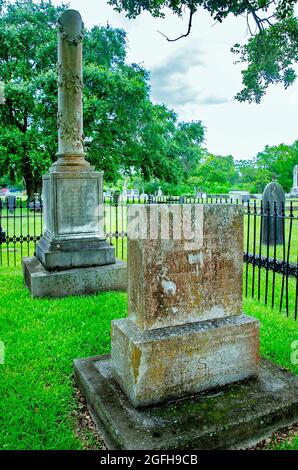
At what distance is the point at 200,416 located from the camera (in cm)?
252

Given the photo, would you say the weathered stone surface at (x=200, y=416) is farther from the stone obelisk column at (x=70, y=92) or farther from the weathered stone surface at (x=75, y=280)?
the stone obelisk column at (x=70, y=92)

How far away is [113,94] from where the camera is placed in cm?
1914

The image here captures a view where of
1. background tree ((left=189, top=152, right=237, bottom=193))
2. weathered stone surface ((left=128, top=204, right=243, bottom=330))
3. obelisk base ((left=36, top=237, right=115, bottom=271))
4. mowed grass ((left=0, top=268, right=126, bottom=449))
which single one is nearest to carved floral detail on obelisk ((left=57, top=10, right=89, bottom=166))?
obelisk base ((left=36, top=237, right=115, bottom=271))

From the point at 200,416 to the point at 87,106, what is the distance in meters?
17.3

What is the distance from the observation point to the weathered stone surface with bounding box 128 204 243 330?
266cm

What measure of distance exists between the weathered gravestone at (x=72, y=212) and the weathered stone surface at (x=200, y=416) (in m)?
3.13

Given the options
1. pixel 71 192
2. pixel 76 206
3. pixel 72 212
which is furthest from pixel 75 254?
pixel 71 192

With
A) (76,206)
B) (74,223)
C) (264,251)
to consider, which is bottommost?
(264,251)

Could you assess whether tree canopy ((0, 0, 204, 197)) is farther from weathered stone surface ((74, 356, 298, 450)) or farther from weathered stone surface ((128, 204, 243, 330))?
weathered stone surface ((74, 356, 298, 450))

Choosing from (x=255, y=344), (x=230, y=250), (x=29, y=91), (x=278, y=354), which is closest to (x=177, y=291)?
(x=230, y=250)

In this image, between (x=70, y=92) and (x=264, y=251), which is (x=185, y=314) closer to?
(x=70, y=92)

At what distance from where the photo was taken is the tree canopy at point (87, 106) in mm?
18031

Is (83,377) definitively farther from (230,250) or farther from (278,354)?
(278,354)
